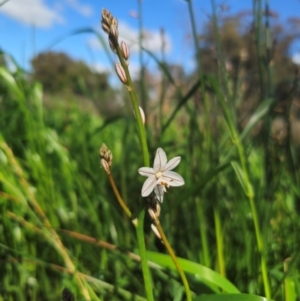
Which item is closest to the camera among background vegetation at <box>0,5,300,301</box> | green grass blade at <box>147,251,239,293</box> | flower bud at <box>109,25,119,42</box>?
flower bud at <box>109,25,119,42</box>

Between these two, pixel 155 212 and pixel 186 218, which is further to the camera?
pixel 186 218

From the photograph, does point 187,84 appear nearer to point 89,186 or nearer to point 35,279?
point 89,186

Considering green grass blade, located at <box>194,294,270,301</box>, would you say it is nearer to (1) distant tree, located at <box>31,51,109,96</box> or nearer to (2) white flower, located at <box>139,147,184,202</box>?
(2) white flower, located at <box>139,147,184,202</box>

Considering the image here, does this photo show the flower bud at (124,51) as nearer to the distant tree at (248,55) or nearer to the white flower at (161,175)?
the white flower at (161,175)

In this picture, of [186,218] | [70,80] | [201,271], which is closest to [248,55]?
[70,80]

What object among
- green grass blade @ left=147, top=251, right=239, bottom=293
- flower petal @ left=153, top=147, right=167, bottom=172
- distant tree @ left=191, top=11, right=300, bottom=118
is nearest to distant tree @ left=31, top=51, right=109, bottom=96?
distant tree @ left=191, top=11, right=300, bottom=118

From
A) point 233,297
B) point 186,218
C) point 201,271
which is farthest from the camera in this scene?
point 186,218

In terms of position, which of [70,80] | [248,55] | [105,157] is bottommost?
[105,157]

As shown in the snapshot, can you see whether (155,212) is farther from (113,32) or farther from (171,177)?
(113,32)

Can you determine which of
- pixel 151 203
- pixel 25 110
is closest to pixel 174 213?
pixel 25 110
